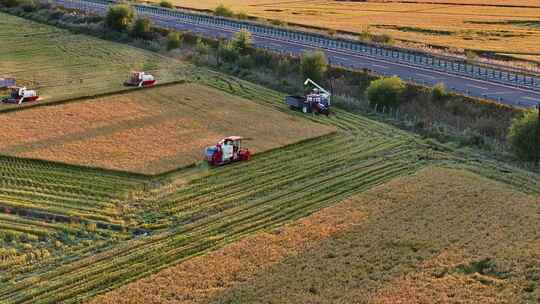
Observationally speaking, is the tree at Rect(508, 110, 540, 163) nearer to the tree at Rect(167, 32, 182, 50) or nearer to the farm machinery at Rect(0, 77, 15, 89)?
the farm machinery at Rect(0, 77, 15, 89)

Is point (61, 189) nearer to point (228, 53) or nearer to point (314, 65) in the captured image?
point (314, 65)

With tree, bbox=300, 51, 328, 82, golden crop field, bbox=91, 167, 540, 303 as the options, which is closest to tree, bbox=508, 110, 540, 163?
golden crop field, bbox=91, 167, 540, 303

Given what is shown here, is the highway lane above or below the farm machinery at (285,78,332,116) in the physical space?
above

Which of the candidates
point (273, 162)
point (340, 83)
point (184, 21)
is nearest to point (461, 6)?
point (184, 21)

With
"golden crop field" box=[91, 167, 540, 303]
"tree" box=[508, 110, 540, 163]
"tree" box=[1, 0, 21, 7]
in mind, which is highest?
"tree" box=[1, 0, 21, 7]

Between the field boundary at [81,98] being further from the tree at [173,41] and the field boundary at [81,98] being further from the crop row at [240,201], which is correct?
the crop row at [240,201]

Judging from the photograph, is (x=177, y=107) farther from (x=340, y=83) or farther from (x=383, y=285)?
(x=383, y=285)

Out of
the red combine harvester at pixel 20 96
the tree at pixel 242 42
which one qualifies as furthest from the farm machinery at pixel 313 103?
the red combine harvester at pixel 20 96
